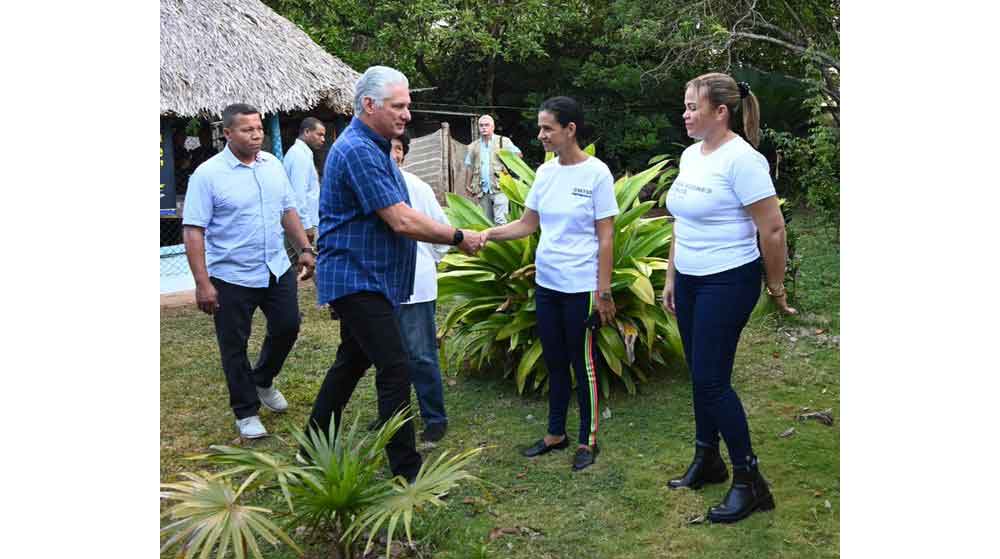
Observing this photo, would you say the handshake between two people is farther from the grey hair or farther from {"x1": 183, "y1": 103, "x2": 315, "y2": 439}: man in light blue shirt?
{"x1": 183, "y1": 103, "x2": 315, "y2": 439}: man in light blue shirt

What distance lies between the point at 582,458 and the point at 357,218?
1782mm

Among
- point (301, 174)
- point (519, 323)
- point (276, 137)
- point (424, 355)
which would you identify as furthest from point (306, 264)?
point (276, 137)

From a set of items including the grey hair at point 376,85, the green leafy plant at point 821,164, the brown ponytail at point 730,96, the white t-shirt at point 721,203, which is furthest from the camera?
the green leafy plant at point 821,164

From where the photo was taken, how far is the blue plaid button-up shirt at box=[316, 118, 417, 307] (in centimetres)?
396

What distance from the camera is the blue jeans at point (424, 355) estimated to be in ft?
17.3

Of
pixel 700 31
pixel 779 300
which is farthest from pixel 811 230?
pixel 779 300

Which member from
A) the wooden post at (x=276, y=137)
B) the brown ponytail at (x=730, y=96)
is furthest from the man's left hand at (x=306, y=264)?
the wooden post at (x=276, y=137)

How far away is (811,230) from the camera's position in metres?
13.1

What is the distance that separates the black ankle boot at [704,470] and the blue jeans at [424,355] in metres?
1.58

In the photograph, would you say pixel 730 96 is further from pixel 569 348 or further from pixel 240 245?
pixel 240 245

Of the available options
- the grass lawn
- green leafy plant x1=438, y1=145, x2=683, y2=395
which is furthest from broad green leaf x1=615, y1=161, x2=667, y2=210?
the grass lawn

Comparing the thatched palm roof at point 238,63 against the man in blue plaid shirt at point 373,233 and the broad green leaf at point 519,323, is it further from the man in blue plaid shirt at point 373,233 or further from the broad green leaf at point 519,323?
the man in blue plaid shirt at point 373,233

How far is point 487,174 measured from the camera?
11594mm

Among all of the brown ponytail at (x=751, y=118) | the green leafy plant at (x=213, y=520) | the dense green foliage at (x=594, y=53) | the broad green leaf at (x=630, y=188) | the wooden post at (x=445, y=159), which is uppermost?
the dense green foliage at (x=594, y=53)
